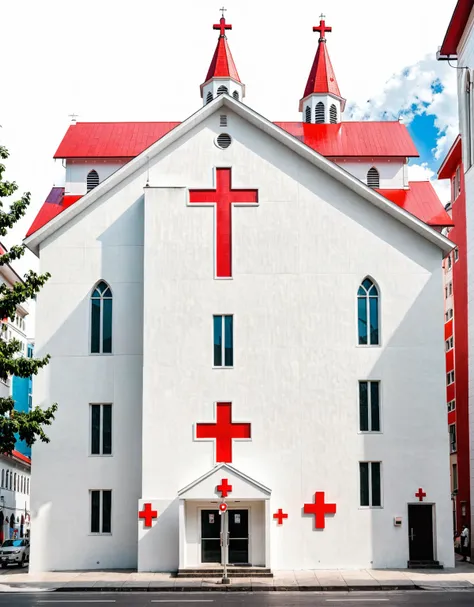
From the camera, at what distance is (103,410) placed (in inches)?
1394

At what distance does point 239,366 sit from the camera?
34.6 meters

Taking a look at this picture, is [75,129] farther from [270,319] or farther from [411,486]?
[411,486]

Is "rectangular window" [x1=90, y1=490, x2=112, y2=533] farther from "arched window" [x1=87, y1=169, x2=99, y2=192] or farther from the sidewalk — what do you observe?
"arched window" [x1=87, y1=169, x2=99, y2=192]

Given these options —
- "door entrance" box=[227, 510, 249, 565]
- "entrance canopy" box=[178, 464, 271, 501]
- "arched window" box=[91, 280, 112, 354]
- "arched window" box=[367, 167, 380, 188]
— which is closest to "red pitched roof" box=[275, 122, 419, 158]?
"arched window" box=[367, 167, 380, 188]

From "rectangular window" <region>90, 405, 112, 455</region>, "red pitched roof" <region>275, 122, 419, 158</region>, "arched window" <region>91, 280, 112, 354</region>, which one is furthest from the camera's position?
"red pitched roof" <region>275, 122, 419, 158</region>

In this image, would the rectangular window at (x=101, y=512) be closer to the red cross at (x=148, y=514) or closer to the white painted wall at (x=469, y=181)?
the red cross at (x=148, y=514)

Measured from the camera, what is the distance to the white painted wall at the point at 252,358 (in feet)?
111

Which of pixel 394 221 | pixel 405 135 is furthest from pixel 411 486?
pixel 405 135

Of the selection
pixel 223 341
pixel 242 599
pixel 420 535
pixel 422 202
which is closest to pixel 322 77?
pixel 422 202

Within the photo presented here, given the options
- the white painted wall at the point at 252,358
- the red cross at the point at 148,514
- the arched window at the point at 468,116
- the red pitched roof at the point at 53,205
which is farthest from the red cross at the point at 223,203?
the red pitched roof at the point at 53,205

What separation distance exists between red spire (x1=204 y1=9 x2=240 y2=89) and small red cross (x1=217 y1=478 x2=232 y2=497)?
84.0 ft

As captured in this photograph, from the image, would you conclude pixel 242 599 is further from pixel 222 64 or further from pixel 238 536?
pixel 222 64

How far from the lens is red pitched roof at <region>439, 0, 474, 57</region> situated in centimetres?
3809

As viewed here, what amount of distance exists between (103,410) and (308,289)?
28.7ft
